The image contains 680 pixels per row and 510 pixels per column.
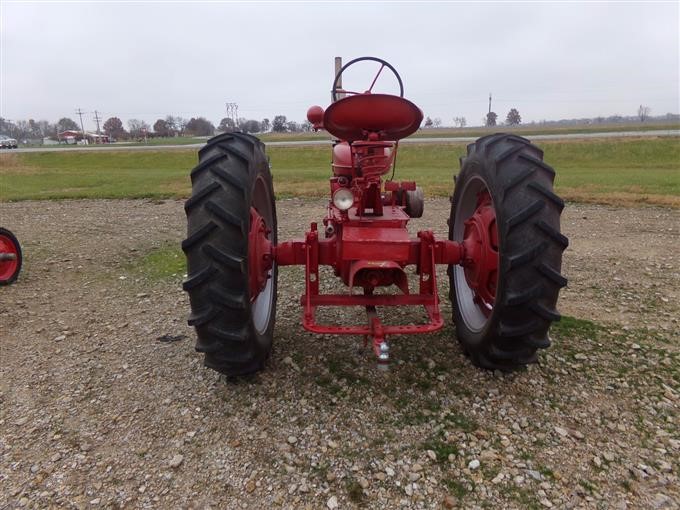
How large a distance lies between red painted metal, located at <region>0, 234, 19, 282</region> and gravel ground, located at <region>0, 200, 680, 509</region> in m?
0.83

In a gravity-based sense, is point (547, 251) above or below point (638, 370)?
above

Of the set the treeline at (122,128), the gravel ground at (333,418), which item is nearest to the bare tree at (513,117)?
the treeline at (122,128)

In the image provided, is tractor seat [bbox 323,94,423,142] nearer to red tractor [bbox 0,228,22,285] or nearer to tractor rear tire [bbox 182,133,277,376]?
tractor rear tire [bbox 182,133,277,376]

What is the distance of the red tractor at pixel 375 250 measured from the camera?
2.74 m

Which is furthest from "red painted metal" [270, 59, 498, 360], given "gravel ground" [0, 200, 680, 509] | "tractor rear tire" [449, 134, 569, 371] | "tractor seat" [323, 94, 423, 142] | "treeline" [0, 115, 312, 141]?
"treeline" [0, 115, 312, 141]

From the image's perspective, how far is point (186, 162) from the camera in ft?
83.8

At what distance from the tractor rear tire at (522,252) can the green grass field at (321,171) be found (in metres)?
8.34

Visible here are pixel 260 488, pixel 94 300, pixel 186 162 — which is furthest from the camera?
pixel 186 162

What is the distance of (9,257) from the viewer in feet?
17.7

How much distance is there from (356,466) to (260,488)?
1.62ft

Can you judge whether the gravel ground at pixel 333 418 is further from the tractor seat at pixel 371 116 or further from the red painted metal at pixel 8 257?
the tractor seat at pixel 371 116

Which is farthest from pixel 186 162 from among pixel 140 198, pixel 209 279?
pixel 209 279

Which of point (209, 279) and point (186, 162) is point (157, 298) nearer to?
point (209, 279)

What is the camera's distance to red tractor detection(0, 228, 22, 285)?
17.7 ft
